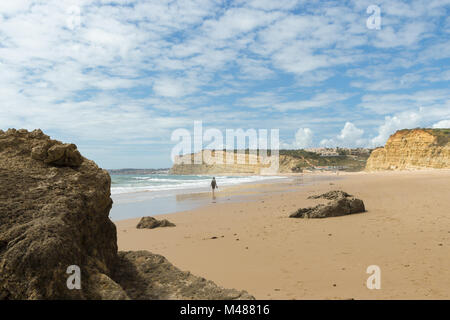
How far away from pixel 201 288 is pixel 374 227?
605cm

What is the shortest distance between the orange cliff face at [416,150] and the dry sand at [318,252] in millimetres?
54753

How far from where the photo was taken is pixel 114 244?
363 centimetres

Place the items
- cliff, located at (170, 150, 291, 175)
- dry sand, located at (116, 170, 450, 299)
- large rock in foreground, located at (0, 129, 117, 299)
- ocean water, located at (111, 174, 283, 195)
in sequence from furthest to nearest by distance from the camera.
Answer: cliff, located at (170, 150, 291, 175), ocean water, located at (111, 174, 283, 195), dry sand, located at (116, 170, 450, 299), large rock in foreground, located at (0, 129, 117, 299)

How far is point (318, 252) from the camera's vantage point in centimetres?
582

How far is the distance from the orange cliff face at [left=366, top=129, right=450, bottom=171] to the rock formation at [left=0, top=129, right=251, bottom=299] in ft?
207

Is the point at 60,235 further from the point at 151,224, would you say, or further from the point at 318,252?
the point at 151,224

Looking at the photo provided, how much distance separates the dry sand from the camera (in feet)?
13.5

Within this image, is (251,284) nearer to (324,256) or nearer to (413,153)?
(324,256)

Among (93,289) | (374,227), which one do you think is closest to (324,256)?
(374,227)

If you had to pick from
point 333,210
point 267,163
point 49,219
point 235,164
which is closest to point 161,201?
point 333,210

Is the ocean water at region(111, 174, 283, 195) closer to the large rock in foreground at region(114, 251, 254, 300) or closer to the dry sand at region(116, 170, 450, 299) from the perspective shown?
the dry sand at region(116, 170, 450, 299)

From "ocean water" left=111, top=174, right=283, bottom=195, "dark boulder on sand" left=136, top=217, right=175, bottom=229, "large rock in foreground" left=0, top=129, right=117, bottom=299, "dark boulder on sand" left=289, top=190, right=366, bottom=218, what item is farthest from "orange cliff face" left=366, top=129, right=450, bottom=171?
"large rock in foreground" left=0, top=129, right=117, bottom=299

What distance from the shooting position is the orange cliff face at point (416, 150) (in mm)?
55750
